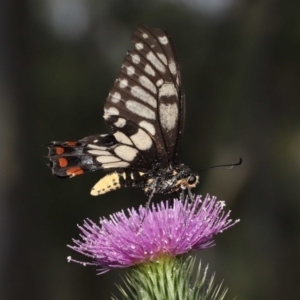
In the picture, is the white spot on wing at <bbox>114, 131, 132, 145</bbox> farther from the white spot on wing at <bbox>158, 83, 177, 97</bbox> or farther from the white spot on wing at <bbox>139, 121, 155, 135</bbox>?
the white spot on wing at <bbox>158, 83, 177, 97</bbox>

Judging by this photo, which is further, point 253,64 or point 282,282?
point 253,64

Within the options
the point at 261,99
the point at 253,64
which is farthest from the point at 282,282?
the point at 253,64

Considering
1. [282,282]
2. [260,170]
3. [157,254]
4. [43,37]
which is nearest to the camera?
[157,254]

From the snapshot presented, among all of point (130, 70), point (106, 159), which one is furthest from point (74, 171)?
point (130, 70)

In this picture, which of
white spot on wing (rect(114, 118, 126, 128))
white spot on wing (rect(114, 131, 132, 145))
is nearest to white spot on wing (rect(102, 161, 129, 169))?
white spot on wing (rect(114, 131, 132, 145))

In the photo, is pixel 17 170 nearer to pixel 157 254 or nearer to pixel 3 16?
pixel 3 16

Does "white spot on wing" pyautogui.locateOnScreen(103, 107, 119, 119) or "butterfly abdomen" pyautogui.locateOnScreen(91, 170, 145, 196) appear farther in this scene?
"white spot on wing" pyautogui.locateOnScreen(103, 107, 119, 119)

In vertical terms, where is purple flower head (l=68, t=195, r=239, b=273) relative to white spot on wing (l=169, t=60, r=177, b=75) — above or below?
below
